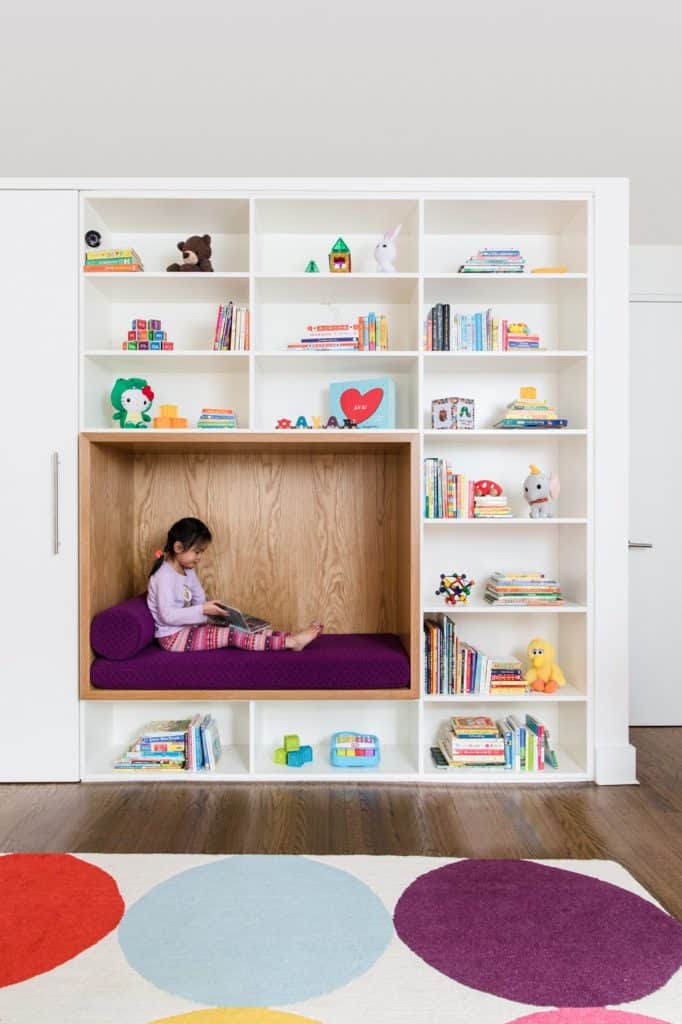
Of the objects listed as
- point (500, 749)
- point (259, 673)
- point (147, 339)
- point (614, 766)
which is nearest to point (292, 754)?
point (259, 673)

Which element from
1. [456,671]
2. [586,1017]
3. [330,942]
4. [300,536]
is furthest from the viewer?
[300,536]

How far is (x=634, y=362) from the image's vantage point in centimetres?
379

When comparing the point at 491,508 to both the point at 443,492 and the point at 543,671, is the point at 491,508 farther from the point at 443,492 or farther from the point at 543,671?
the point at 543,671

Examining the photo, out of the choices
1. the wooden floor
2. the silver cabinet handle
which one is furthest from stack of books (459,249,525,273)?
the wooden floor

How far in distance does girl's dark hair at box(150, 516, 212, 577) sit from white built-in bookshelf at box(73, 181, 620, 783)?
0.50 metres

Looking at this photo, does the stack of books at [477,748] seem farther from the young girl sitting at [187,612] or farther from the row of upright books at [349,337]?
the row of upright books at [349,337]

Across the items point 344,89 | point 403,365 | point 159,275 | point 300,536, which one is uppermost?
point 344,89

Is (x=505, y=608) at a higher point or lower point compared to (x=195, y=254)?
lower

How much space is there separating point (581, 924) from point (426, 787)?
1056 millimetres

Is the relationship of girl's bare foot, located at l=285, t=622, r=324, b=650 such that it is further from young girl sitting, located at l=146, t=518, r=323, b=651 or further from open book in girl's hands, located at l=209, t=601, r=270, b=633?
open book in girl's hands, located at l=209, t=601, r=270, b=633

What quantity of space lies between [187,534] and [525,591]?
1.45 meters

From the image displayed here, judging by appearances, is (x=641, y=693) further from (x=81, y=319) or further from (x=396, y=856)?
(x=81, y=319)

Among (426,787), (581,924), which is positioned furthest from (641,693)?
(581,924)

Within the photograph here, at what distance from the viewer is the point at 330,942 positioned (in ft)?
5.71
